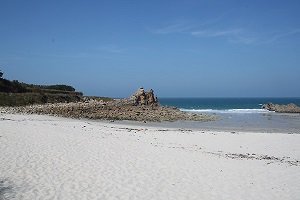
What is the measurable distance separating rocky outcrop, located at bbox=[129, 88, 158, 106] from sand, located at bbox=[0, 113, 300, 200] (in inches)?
1190

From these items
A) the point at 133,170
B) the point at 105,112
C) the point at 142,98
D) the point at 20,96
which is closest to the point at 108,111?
the point at 105,112

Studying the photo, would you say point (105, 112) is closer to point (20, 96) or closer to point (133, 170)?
point (20, 96)

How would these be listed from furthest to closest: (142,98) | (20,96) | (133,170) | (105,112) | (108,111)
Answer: (142,98), (20,96), (108,111), (105,112), (133,170)

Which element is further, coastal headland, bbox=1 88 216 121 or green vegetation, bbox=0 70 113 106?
green vegetation, bbox=0 70 113 106

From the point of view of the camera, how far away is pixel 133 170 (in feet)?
34.2

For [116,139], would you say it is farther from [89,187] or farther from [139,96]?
[139,96]

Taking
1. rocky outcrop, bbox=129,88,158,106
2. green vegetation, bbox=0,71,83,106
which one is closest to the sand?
green vegetation, bbox=0,71,83,106

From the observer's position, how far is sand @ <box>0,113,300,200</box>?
8.27 metres

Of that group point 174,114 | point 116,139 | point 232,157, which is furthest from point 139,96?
point 232,157

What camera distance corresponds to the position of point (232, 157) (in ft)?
44.5

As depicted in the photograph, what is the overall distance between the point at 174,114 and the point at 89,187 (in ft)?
107

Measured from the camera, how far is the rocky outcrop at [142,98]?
46625mm

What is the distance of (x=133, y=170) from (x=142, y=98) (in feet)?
120

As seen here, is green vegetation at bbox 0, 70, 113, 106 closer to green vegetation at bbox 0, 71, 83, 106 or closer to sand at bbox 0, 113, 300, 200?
green vegetation at bbox 0, 71, 83, 106
